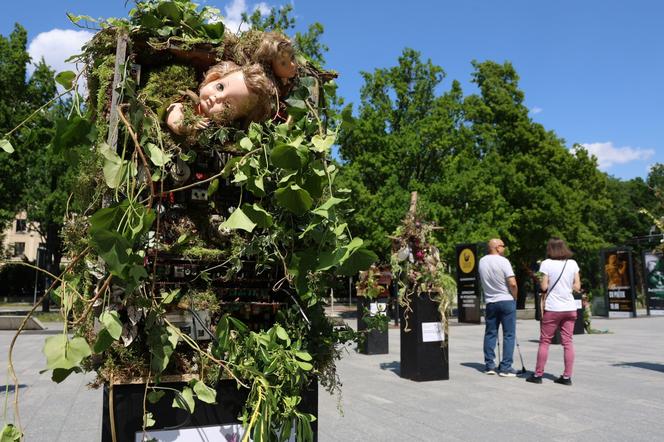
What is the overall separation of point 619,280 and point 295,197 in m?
23.3

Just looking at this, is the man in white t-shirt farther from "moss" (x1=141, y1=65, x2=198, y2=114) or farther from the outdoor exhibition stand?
"moss" (x1=141, y1=65, x2=198, y2=114)

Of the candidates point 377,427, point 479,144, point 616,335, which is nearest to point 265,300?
point 377,427

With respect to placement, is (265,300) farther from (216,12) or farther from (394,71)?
(394,71)

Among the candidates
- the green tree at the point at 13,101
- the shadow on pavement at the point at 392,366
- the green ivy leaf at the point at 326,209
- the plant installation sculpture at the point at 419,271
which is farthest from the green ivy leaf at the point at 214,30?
the green tree at the point at 13,101

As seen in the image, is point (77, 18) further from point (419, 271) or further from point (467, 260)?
point (467, 260)

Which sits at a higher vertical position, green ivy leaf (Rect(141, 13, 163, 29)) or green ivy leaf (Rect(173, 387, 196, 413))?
green ivy leaf (Rect(141, 13, 163, 29))

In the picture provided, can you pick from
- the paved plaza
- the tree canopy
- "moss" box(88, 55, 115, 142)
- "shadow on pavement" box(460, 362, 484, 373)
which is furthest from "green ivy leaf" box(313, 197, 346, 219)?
the tree canopy

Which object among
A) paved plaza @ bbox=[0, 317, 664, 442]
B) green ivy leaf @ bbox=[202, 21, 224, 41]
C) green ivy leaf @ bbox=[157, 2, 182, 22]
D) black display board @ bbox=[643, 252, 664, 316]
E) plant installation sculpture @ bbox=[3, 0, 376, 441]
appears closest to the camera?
plant installation sculpture @ bbox=[3, 0, 376, 441]

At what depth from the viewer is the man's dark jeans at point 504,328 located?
7.75 metres

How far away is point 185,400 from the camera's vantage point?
1.91 meters

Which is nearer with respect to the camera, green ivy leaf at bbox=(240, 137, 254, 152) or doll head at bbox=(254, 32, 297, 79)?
green ivy leaf at bbox=(240, 137, 254, 152)

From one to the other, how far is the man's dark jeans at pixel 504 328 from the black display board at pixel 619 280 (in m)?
15.9

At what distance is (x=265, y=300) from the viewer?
7.50 feet

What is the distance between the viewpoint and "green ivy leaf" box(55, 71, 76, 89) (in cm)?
211
